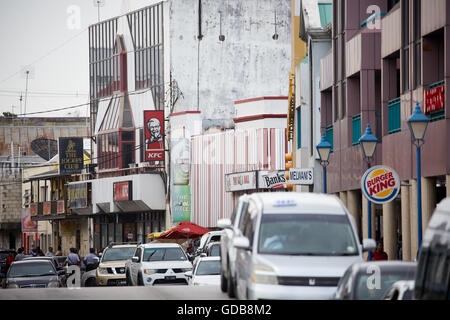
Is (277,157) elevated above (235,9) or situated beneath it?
situated beneath

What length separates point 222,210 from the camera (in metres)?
61.0

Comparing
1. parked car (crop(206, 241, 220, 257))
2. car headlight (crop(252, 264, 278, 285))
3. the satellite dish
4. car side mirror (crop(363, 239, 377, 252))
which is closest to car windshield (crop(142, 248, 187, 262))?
parked car (crop(206, 241, 220, 257))

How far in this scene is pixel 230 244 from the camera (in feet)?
59.5

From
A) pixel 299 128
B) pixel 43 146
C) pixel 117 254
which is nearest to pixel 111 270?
pixel 117 254

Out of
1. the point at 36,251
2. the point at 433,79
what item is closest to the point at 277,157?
the point at 36,251

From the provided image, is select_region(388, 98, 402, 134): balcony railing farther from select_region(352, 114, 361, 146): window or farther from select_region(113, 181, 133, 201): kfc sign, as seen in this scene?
select_region(113, 181, 133, 201): kfc sign

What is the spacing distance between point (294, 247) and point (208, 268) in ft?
41.1

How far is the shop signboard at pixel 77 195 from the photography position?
7875 cm

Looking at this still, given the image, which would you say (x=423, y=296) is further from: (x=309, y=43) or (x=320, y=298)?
(x=309, y=43)

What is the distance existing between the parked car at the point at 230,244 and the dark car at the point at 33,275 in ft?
36.6

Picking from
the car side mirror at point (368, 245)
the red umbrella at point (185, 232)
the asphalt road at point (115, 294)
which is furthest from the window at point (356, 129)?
the car side mirror at point (368, 245)

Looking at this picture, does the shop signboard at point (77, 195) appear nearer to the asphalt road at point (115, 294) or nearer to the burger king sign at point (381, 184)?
the asphalt road at point (115, 294)

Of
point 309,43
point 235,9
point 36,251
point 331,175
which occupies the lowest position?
point 36,251
